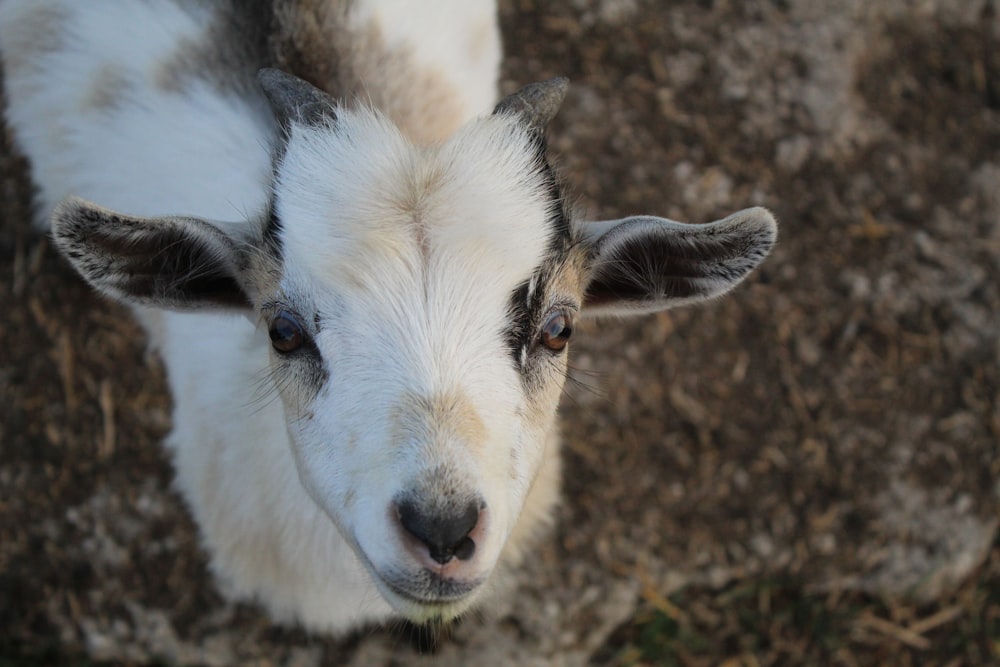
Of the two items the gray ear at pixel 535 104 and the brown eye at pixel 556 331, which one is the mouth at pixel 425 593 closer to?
the brown eye at pixel 556 331

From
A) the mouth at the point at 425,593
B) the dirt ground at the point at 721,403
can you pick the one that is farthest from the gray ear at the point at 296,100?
the dirt ground at the point at 721,403

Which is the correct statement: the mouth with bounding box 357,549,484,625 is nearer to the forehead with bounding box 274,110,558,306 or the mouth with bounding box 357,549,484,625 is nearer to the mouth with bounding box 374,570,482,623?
the mouth with bounding box 374,570,482,623

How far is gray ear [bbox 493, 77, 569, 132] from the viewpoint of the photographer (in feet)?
7.64

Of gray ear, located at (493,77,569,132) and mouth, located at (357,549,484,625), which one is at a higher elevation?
gray ear, located at (493,77,569,132)

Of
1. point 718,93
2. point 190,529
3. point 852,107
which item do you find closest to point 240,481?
point 190,529

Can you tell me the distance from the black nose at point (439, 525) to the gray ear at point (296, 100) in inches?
44.5

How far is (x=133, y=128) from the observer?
3.36m

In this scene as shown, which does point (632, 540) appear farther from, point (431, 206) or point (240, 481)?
point (431, 206)

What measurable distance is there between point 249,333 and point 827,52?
12.7 ft

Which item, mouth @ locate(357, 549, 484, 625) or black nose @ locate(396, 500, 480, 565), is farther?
mouth @ locate(357, 549, 484, 625)

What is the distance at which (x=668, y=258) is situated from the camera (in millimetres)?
2383

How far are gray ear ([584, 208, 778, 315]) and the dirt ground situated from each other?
1788mm

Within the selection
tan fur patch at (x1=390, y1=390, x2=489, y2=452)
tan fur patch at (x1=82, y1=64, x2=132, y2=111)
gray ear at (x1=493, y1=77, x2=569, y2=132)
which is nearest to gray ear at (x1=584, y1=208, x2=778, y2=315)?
gray ear at (x1=493, y1=77, x2=569, y2=132)

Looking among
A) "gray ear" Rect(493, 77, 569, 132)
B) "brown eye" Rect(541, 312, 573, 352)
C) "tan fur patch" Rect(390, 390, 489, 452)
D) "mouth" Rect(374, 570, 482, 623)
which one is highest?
"gray ear" Rect(493, 77, 569, 132)
